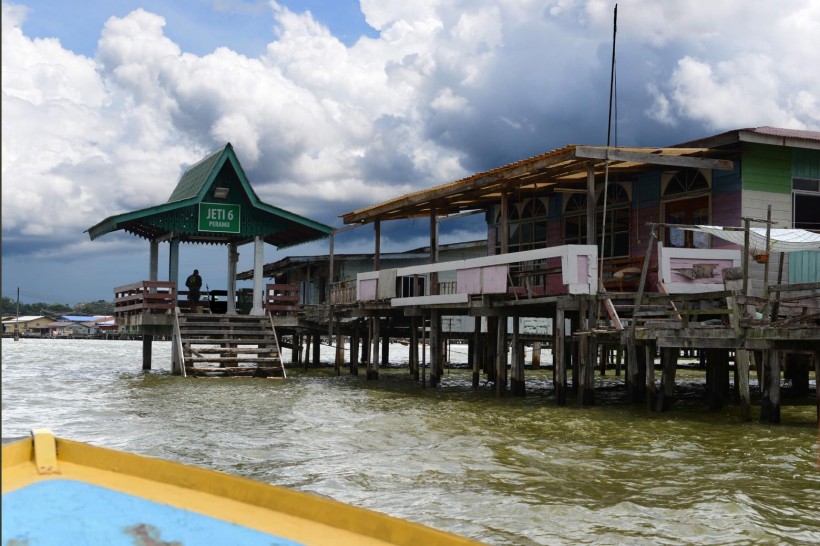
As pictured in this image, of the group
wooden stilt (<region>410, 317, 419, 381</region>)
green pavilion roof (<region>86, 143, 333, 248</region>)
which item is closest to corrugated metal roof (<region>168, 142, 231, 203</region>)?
green pavilion roof (<region>86, 143, 333, 248</region>)

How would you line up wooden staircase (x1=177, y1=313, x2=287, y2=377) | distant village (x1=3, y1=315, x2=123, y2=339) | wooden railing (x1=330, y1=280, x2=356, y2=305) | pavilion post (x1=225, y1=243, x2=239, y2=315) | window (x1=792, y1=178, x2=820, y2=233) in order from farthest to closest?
distant village (x1=3, y1=315, x2=123, y2=339) → pavilion post (x1=225, y1=243, x2=239, y2=315) → wooden railing (x1=330, y1=280, x2=356, y2=305) → wooden staircase (x1=177, y1=313, x2=287, y2=377) → window (x1=792, y1=178, x2=820, y2=233)

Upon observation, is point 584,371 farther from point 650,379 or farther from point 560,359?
point 650,379

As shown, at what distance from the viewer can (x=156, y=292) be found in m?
23.8

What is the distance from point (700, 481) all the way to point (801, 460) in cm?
196

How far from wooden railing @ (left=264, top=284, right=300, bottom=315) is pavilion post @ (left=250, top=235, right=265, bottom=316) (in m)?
0.36

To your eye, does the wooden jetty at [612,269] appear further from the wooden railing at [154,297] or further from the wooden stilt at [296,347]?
the wooden stilt at [296,347]

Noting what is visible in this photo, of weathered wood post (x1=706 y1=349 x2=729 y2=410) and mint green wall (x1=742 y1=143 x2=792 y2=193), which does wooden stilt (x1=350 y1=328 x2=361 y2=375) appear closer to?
weathered wood post (x1=706 y1=349 x2=729 y2=410)

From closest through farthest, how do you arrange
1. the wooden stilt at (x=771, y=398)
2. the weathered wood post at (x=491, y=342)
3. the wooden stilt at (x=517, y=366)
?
1. the wooden stilt at (x=771, y=398)
2. the wooden stilt at (x=517, y=366)
3. the weathered wood post at (x=491, y=342)

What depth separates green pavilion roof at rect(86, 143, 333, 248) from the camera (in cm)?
2427

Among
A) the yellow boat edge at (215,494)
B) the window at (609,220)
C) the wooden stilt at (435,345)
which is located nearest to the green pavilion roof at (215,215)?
the wooden stilt at (435,345)

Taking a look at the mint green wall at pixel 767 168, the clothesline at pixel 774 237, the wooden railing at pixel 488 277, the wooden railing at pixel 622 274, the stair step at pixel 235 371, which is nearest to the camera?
the clothesline at pixel 774 237

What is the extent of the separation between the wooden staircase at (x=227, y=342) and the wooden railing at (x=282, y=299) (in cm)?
61

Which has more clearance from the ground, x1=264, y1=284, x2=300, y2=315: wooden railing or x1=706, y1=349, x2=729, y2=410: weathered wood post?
x1=264, y1=284, x2=300, y2=315: wooden railing

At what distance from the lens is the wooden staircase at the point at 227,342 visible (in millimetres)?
22219
